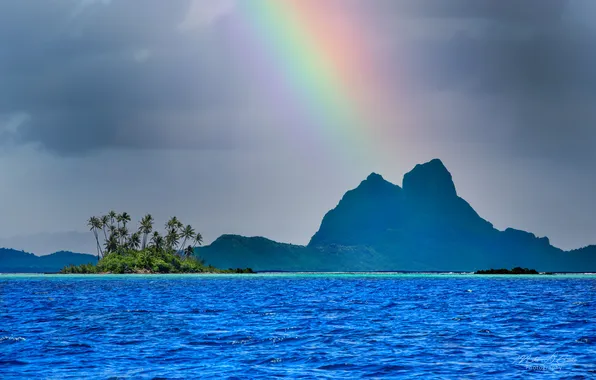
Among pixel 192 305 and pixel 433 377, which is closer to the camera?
pixel 433 377

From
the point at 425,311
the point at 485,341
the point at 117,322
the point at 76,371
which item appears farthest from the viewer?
the point at 425,311

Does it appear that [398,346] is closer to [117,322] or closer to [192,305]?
[117,322]

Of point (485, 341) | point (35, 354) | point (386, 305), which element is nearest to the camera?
point (35, 354)

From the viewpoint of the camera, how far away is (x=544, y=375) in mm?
31500

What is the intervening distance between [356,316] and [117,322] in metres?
20.3

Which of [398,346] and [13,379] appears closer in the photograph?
[13,379]

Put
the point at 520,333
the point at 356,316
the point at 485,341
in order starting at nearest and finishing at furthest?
the point at 485,341, the point at 520,333, the point at 356,316

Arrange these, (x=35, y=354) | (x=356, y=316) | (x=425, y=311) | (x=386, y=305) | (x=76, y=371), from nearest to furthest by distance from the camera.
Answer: (x=76, y=371) → (x=35, y=354) → (x=356, y=316) → (x=425, y=311) → (x=386, y=305)

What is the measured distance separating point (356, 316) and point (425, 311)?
31.4 feet

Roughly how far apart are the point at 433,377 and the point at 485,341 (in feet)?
42.9

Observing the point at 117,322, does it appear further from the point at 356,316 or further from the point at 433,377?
the point at 433,377

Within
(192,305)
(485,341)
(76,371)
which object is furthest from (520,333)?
(192,305)

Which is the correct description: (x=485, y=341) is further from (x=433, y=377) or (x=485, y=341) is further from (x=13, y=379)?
(x=13, y=379)

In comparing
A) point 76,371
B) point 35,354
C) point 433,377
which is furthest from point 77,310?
point 433,377
